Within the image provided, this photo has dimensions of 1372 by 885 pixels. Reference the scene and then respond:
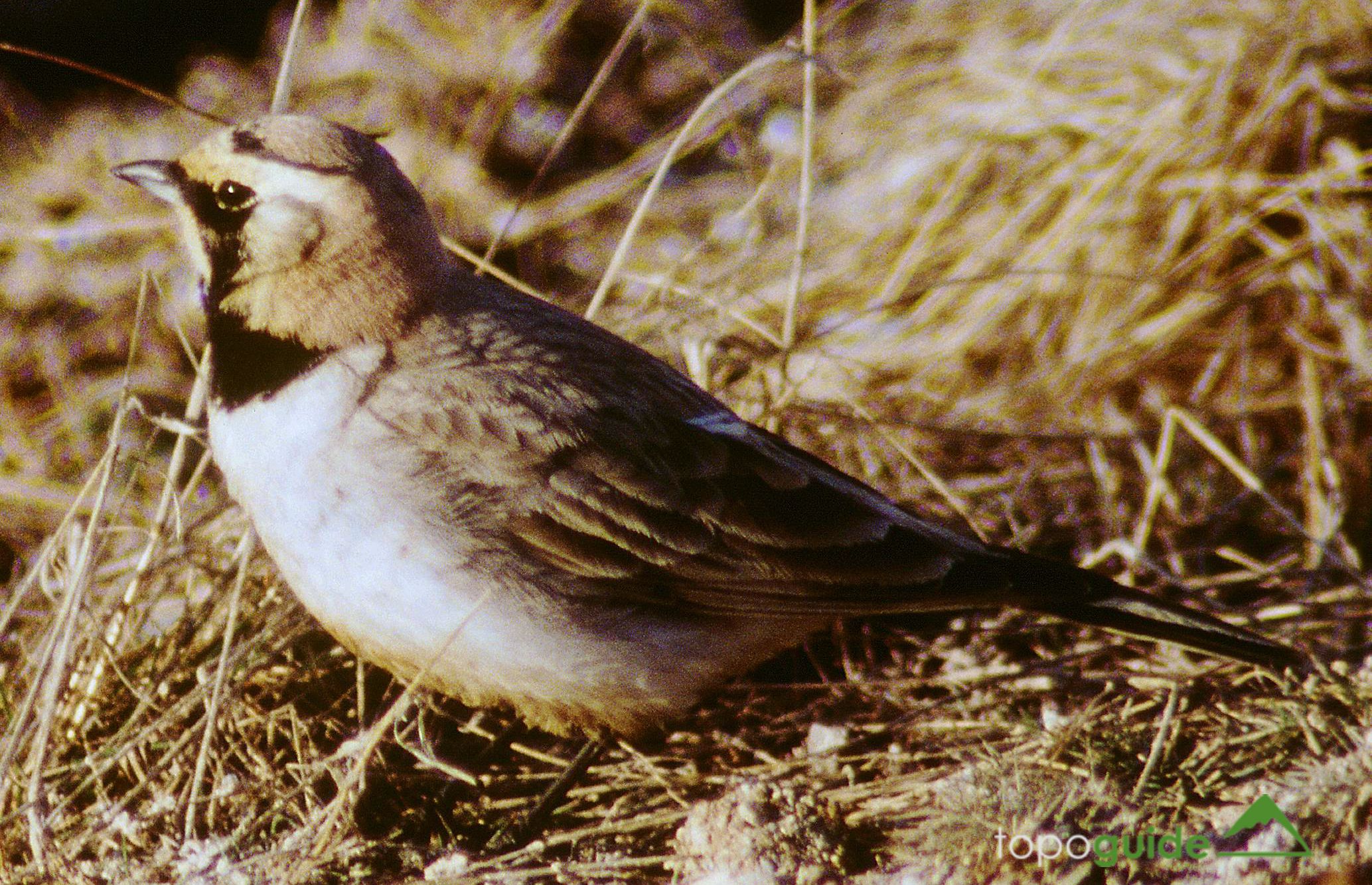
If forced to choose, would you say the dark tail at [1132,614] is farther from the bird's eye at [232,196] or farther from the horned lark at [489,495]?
the bird's eye at [232,196]

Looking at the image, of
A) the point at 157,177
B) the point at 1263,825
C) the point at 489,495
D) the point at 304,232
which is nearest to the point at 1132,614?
the point at 1263,825

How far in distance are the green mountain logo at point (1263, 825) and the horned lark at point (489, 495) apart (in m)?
0.41

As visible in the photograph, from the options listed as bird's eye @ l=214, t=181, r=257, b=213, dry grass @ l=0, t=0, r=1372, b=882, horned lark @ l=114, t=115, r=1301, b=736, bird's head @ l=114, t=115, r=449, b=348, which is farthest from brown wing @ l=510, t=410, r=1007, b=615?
bird's eye @ l=214, t=181, r=257, b=213

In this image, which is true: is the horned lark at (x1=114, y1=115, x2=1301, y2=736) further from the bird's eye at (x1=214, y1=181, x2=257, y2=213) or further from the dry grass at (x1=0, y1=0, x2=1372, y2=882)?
the dry grass at (x1=0, y1=0, x2=1372, y2=882)

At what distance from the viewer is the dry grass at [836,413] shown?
254 cm

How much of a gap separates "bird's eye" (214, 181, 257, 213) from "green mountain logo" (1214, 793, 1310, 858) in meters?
2.41

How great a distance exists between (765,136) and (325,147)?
10.2ft

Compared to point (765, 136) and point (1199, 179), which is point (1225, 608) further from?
point (765, 136)

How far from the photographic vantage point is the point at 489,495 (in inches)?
99.1

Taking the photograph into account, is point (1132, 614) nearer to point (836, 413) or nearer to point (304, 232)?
point (836, 413)

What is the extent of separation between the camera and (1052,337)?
14.0ft

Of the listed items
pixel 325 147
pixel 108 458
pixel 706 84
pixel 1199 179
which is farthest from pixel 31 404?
pixel 1199 179

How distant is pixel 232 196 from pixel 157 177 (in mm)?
232

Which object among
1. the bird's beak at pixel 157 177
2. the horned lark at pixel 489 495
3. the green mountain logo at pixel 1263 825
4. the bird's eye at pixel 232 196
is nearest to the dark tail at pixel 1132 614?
the horned lark at pixel 489 495
